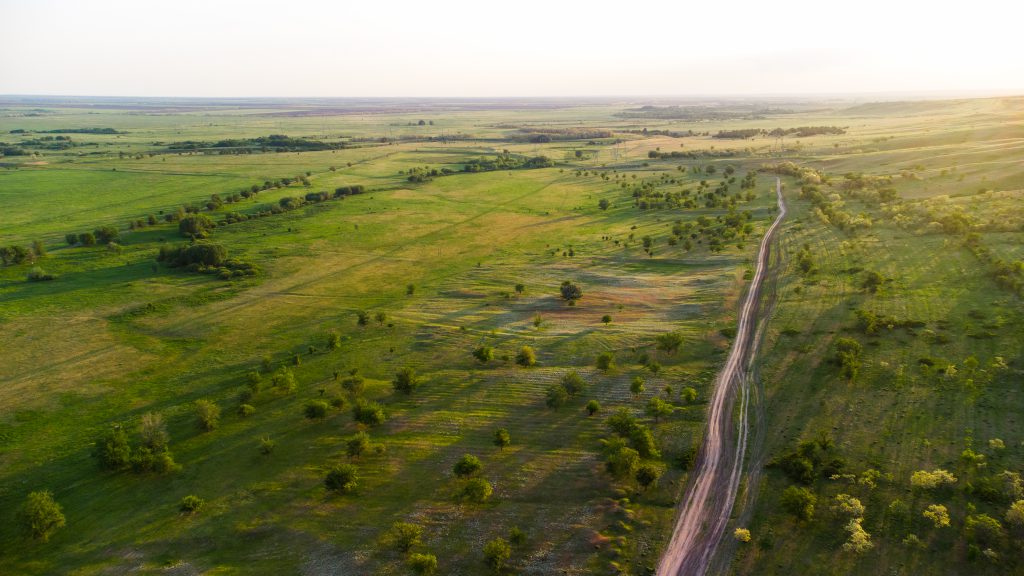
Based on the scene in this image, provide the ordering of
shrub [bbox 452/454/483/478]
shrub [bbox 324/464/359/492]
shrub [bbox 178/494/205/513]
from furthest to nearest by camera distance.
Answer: shrub [bbox 452/454/483/478]
shrub [bbox 324/464/359/492]
shrub [bbox 178/494/205/513]

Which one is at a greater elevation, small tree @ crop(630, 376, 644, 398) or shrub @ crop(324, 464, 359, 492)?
small tree @ crop(630, 376, 644, 398)

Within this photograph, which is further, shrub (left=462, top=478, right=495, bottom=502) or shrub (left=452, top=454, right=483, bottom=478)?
shrub (left=452, top=454, right=483, bottom=478)

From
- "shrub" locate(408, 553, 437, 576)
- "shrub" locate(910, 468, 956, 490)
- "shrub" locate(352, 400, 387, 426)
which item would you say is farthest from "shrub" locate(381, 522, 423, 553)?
"shrub" locate(910, 468, 956, 490)

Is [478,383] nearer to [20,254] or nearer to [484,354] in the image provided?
[484,354]

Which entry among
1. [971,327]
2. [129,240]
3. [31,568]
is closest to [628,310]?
[971,327]

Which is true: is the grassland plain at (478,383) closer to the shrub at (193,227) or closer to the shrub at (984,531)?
the shrub at (984,531)

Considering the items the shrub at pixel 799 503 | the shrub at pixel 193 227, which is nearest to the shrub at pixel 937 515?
the shrub at pixel 799 503

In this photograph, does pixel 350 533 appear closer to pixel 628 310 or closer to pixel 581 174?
pixel 628 310

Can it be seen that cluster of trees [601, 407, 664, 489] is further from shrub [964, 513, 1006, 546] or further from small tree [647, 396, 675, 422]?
shrub [964, 513, 1006, 546]
